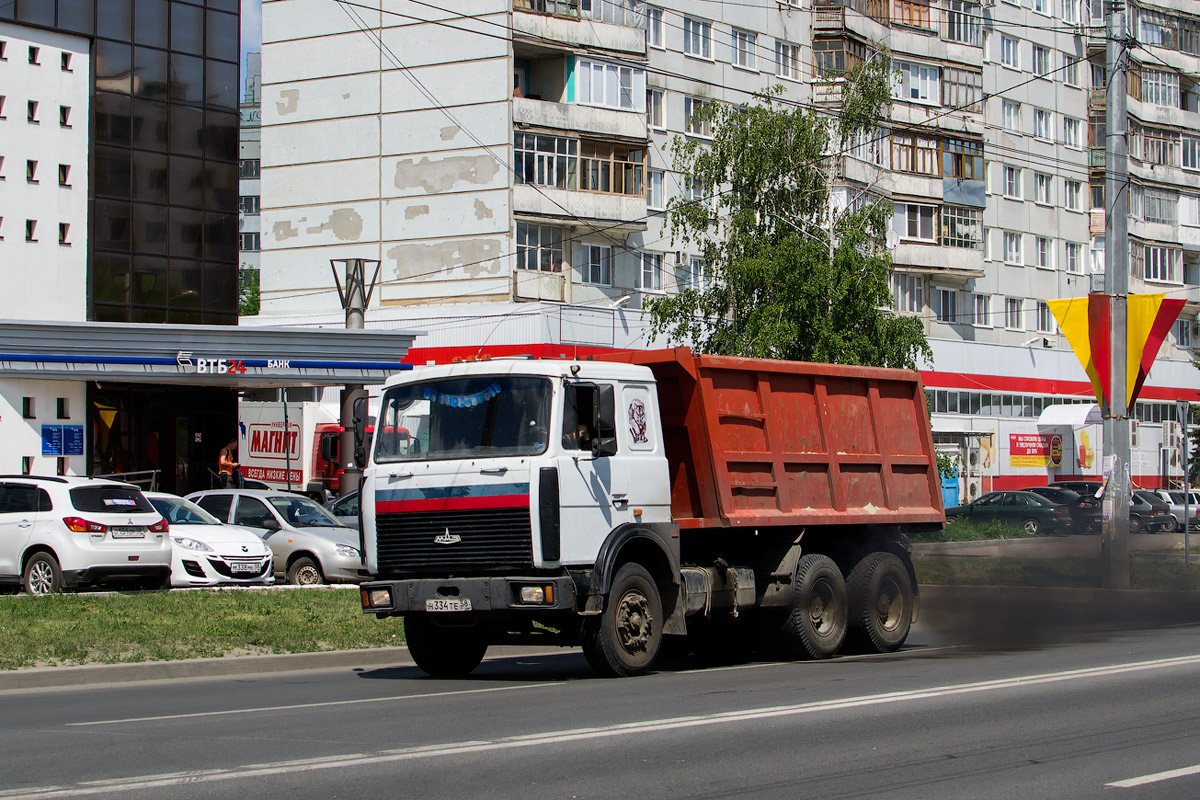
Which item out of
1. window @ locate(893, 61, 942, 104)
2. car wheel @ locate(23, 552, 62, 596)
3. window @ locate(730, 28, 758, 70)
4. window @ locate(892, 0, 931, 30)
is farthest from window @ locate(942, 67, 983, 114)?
car wheel @ locate(23, 552, 62, 596)

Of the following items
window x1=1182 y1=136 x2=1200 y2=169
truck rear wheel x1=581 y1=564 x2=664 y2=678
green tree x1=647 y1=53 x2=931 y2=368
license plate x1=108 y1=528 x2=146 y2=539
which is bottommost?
truck rear wheel x1=581 y1=564 x2=664 y2=678

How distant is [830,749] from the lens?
8633mm

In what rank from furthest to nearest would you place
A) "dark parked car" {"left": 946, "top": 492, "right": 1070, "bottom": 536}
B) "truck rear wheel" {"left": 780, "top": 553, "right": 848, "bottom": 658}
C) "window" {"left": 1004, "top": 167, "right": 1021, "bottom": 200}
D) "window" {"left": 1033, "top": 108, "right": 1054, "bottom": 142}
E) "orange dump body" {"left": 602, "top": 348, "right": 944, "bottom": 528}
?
"window" {"left": 1033, "top": 108, "right": 1054, "bottom": 142}, "window" {"left": 1004, "top": 167, "right": 1021, "bottom": 200}, "dark parked car" {"left": 946, "top": 492, "right": 1070, "bottom": 536}, "truck rear wheel" {"left": 780, "top": 553, "right": 848, "bottom": 658}, "orange dump body" {"left": 602, "top": 348, "right": 944, "bottom": 528}

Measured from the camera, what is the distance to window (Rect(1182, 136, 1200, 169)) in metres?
73.9

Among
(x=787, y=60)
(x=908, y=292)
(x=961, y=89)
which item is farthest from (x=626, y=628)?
(x=961, y=89)

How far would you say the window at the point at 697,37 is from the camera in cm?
5434

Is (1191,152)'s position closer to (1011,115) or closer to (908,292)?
(1011,115)

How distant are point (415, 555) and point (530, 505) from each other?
116 cm

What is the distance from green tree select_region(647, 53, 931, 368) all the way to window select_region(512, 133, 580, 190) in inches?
450

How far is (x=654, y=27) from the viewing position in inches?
2095

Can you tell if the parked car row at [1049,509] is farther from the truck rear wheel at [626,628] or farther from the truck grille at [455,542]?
the truck grille at [455,542]

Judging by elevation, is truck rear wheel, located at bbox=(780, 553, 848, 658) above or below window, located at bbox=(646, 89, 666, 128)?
below

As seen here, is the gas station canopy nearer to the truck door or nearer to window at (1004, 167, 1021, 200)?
the truck door

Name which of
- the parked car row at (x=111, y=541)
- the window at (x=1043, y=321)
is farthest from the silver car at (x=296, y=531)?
the window at (x=1043, y=321)
